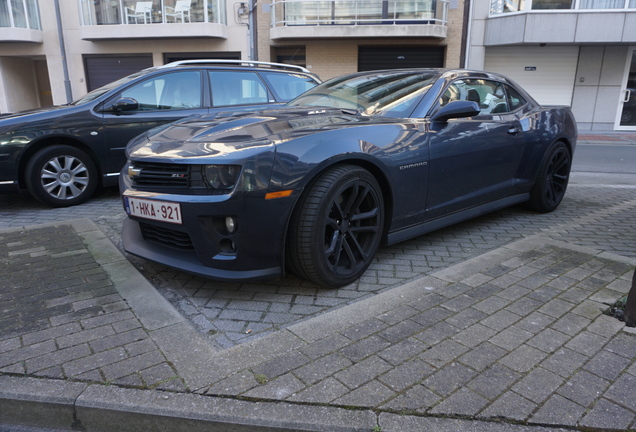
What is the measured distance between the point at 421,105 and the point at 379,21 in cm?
1531

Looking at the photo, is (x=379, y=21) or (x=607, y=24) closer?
(x=607, y=24)

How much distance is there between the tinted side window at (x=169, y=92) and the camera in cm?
574

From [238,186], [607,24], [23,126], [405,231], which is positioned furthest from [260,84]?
[607,24]

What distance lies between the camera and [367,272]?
3.41 m

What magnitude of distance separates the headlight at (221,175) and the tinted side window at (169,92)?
A: 360 cm

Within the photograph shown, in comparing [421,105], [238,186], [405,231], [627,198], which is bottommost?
[627,198]

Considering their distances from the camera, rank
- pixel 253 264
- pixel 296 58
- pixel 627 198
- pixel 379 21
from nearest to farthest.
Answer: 1. pixel 253 264
2. pixel 627 198
3. pixel 379 21
4. pixel 296 58

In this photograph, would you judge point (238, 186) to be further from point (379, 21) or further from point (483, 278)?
point (379, 21)

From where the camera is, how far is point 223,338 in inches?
Result: 98.4

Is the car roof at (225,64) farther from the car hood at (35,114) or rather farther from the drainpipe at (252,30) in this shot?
the drainpipe at (252,30)

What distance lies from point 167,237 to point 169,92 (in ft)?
11.4

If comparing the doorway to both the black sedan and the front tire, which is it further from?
the front tire

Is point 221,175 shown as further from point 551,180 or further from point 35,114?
point 551,180

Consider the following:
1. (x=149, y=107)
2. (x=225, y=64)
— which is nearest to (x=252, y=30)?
(x=225, y=64)
